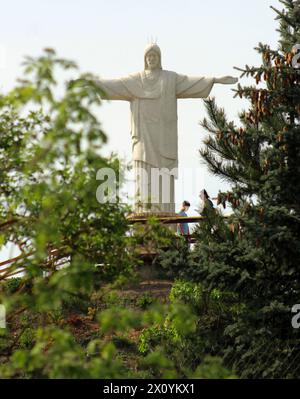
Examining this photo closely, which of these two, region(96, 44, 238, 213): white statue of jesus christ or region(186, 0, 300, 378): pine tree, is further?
region(96, 44, 238, 213): white statue of jesus christ

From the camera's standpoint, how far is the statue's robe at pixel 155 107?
15.5m

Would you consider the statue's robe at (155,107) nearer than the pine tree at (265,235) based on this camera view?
No

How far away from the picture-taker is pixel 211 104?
1121 cm

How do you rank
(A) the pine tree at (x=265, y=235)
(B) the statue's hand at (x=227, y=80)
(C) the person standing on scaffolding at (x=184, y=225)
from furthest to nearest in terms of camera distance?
(B) the statue's hand at (x=227, y=80)
(C) the person standing on scaffolding at (x=184, y=225)
(A) the pine tree at (x=265, y=235)

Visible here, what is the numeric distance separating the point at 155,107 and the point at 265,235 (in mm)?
6113

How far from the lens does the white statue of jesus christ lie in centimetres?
1547

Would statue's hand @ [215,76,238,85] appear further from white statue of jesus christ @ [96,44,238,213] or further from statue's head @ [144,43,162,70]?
statue's head @ [144,43,162,70]

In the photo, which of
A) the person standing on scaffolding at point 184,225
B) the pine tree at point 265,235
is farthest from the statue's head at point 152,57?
the pine tree at point 265,235

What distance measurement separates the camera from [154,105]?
15617 millimetres

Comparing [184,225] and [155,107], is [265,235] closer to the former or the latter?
[184,225]

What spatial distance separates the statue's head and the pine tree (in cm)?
515

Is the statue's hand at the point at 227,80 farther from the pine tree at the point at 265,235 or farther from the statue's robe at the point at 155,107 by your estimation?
the pine tree at the point at 265,235

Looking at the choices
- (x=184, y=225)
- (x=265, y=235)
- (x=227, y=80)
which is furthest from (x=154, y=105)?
(x=265, y=235)

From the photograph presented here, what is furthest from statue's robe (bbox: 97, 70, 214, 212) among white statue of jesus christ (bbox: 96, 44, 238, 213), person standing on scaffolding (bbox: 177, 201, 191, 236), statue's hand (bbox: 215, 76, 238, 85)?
person standing on scaffolding (bbox: 177, 201, 191, 236)
